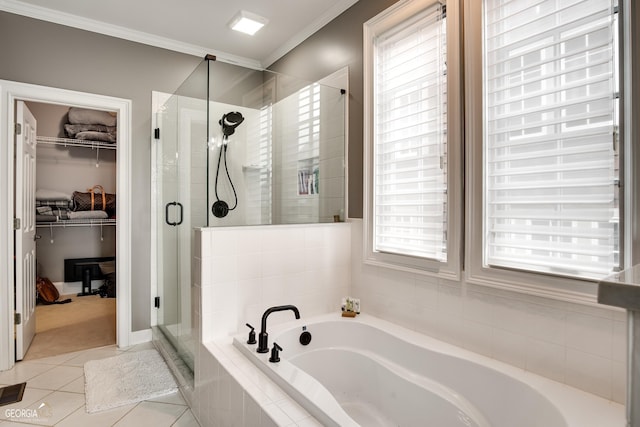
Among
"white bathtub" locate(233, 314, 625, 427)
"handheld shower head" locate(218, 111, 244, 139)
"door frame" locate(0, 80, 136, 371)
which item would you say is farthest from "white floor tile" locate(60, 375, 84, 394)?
"handheld shower head" locate(218, 111, 244, 139)

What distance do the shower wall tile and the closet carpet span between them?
2.57m

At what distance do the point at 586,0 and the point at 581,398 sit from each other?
1.49 metres

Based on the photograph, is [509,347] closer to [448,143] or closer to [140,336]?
[448,143]

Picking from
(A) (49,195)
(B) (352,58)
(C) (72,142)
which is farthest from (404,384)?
(C) (72,142)

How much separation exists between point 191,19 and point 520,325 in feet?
9.83

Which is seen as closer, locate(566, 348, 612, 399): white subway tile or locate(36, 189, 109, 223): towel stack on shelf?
locate(566, 348, 612, 399): white subway tile

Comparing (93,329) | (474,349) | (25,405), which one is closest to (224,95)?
(474,349)

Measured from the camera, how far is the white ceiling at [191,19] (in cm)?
259

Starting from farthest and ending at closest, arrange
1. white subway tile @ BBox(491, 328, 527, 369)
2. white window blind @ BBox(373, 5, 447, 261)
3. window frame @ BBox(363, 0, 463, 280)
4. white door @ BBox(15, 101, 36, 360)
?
white door @ BBox(15, 101, 36, 360), white window blind @ BBox(373, 5, 447, 261), window frame @ BBox(363, 0, 463, 280), white subway tile @ BBox(491, 328, 527, 369)

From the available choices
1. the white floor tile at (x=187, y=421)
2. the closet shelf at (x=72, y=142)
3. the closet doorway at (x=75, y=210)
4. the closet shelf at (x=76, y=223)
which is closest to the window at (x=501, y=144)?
the white floor tile at (x=187, y=421)

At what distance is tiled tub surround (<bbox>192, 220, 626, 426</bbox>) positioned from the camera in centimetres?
136

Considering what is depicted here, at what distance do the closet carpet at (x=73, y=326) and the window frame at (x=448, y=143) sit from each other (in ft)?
8.25

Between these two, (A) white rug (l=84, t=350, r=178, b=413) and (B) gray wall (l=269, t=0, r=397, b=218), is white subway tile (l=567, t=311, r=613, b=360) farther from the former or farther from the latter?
(A) white rug (l=84, t=350, r=178, b=413)

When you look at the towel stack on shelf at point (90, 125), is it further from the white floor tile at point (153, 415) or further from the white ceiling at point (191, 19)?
the white floor tile at point (153, 415)
